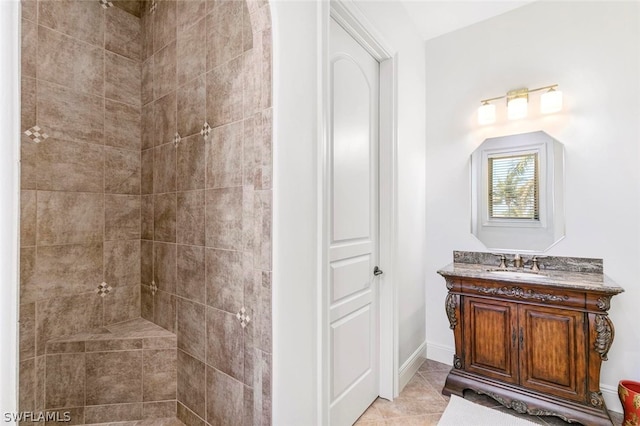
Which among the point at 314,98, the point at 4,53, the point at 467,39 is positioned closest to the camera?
the point at 4,53

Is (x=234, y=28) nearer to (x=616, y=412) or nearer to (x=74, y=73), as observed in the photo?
(x=74, y=73)

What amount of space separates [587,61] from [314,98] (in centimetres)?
213

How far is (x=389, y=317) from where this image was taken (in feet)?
7.24

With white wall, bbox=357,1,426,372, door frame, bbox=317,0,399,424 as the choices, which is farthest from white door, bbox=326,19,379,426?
white wall, bbox=357,1,426,372

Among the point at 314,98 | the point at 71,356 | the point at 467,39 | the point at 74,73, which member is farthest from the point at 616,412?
the point at 74,73

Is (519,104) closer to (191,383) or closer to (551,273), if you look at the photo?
(551,273)

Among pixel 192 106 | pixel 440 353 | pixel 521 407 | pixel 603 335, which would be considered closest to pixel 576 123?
pixel 603 335

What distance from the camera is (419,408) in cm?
208

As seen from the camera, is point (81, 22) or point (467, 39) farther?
point (467, 39)

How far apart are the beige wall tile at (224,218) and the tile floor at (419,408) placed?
141cm

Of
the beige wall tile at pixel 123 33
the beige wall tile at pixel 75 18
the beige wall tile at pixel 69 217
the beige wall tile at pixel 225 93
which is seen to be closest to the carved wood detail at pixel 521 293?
the beige wall tile at pixel 225 93

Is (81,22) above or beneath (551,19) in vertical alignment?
beneath

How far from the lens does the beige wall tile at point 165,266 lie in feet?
6.70

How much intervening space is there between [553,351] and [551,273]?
21.1 inches
